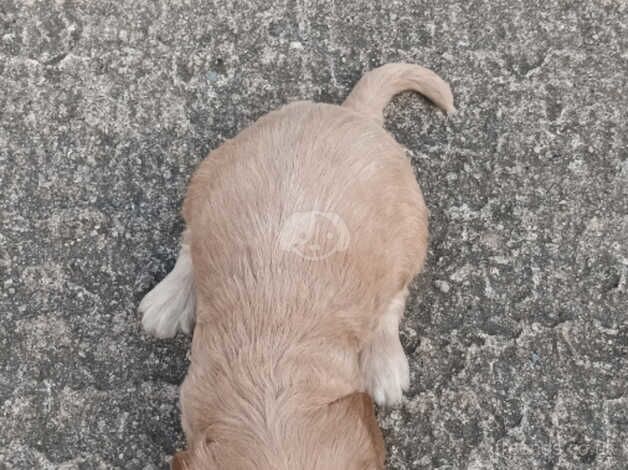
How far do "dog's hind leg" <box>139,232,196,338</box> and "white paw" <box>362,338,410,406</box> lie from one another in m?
0.67

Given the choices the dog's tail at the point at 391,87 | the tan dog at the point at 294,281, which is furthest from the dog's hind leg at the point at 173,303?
the dog's tail at the point at 391,87

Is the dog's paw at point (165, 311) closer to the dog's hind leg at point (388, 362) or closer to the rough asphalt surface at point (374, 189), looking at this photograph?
the rough asphalt surface at point (374, 189)

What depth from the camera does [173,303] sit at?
9.15ft

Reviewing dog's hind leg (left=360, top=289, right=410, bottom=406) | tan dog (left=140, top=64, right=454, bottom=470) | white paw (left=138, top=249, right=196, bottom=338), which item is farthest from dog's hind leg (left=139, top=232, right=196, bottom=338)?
dog's hind leg (left=360, top=289, right=410, bottom=406)

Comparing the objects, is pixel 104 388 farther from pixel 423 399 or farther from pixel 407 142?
pixel 407 142

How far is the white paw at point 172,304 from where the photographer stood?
9.14 ft

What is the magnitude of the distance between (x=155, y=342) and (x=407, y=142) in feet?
3.97

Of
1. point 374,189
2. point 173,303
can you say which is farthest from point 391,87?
point 173,303

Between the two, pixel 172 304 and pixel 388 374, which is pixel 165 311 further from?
pixel 388 374

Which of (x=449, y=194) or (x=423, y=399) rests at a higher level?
(x=449, y=194)

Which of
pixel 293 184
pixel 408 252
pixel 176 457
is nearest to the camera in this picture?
pixel 176 457

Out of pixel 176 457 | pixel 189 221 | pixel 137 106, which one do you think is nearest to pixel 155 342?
pixel 189 221

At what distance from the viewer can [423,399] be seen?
271 cm

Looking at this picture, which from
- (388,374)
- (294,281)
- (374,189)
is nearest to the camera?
(294,281)
